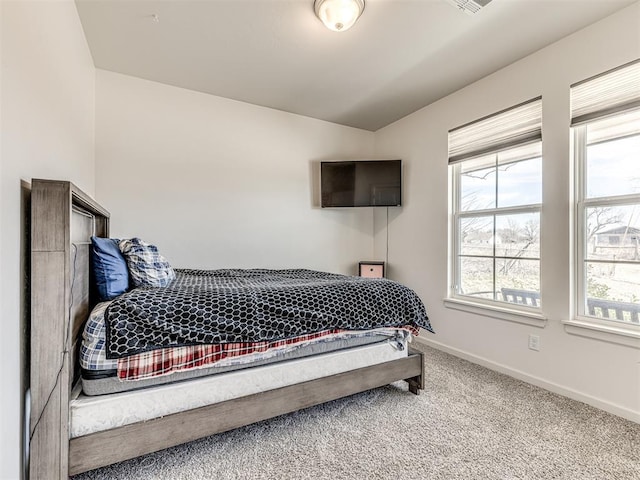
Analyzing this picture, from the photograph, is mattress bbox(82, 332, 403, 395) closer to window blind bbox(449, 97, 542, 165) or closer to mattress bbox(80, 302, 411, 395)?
mattress bbox(80, 302, 411, 395)

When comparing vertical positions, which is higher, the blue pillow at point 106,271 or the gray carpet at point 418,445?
the blue pillow at point 106,271

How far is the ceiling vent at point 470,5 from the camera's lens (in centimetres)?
185

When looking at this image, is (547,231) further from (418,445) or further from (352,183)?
(352,183)

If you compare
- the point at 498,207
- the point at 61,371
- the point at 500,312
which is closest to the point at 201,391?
the point at 61,371

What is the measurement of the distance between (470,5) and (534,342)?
2.44 metres

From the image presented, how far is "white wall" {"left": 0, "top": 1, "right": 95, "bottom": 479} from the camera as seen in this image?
103 cm

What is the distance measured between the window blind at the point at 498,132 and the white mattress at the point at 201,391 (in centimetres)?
205

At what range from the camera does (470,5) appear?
74.1 inches

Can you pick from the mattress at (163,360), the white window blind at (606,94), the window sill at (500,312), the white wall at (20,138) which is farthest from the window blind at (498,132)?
the white wall at (20,138)

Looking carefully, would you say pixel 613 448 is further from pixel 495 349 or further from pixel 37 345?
pixel 37 345

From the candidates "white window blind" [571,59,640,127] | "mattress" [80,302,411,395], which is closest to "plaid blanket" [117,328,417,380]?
"mattress" [80,302,411,395]

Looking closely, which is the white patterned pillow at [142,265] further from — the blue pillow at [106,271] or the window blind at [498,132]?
the window blind at [498,132]

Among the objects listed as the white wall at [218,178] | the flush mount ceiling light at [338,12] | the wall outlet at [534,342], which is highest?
the flush mount ceiling light at [338,12]

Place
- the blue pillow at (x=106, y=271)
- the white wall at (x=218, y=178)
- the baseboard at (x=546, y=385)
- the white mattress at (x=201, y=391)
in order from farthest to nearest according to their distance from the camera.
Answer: the white wall at (x=218, y=178)
the baseboard at (x=546, y=385)
the blue pillow at (x=106, y=271)
the white mattress at (x=201, y=391)
